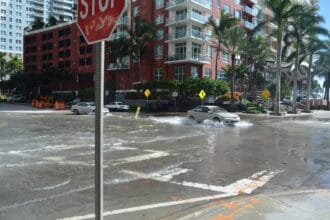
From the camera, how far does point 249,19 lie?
7712 centimetres

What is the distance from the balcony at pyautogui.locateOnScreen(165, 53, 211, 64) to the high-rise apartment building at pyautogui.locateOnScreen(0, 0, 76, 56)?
10127cm

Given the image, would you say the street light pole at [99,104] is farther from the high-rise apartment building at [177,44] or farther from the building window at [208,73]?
the building window at [208,73]

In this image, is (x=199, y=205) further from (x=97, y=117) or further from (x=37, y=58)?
(x=37, y=58)

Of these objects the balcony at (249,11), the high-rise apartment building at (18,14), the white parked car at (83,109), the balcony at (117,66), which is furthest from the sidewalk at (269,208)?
the high-rise apartment building at (18,14)

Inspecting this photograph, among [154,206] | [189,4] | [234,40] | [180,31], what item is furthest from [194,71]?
[154,206]

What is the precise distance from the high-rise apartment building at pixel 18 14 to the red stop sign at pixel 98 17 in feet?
509

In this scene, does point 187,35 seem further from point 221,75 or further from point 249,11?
point 249,11

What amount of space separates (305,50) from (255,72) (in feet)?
44.1

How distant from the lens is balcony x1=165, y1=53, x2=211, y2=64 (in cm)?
5819

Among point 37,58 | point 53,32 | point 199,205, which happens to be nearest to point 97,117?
point 199,205

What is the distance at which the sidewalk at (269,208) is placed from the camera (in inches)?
240

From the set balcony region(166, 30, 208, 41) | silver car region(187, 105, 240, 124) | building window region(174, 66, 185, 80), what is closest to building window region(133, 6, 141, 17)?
balcony region(166, 30, 208, 41)

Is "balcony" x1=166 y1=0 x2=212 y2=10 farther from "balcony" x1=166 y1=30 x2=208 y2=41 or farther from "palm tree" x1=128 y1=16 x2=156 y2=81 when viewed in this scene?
"palm tree" x1=128 y1=16 x2=156 y2=81

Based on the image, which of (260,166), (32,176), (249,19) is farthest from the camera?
(249,19)
